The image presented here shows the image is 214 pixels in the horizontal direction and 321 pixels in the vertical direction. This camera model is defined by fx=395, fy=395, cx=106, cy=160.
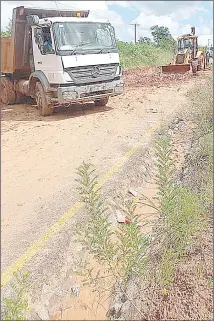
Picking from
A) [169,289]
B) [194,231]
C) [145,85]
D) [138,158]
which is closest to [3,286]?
[169,289]

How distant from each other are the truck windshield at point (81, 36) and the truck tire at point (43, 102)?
1262mm

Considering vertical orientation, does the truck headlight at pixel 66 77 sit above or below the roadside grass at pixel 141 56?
below

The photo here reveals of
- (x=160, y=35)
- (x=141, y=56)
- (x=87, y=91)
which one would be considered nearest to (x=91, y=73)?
(x=87, y=91)

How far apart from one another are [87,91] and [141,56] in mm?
24051

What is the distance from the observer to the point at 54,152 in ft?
22.9

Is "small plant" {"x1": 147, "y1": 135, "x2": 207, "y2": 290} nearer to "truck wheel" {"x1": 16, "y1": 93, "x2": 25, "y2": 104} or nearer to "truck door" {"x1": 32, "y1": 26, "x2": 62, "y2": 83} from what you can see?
"truck door" {"x1": 32, "y1": 26, "x2": 62, "y2": 83}

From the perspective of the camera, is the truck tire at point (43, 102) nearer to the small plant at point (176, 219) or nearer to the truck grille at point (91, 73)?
the truck grille at point (91, 73)

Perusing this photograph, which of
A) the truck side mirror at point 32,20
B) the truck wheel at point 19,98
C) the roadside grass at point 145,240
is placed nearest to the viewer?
the roadside grass at point 145,240

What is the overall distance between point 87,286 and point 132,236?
88 centimetres

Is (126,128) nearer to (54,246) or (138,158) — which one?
(138,158)

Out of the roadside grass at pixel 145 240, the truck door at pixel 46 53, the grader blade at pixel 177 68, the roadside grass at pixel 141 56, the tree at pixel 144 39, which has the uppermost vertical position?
the tree at pixel 144 39

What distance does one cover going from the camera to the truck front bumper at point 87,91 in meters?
9.35

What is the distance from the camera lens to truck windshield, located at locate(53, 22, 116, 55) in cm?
932

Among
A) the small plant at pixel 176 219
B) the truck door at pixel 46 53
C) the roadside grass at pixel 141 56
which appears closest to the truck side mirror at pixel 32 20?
→ the truck door at pixel 46 53
